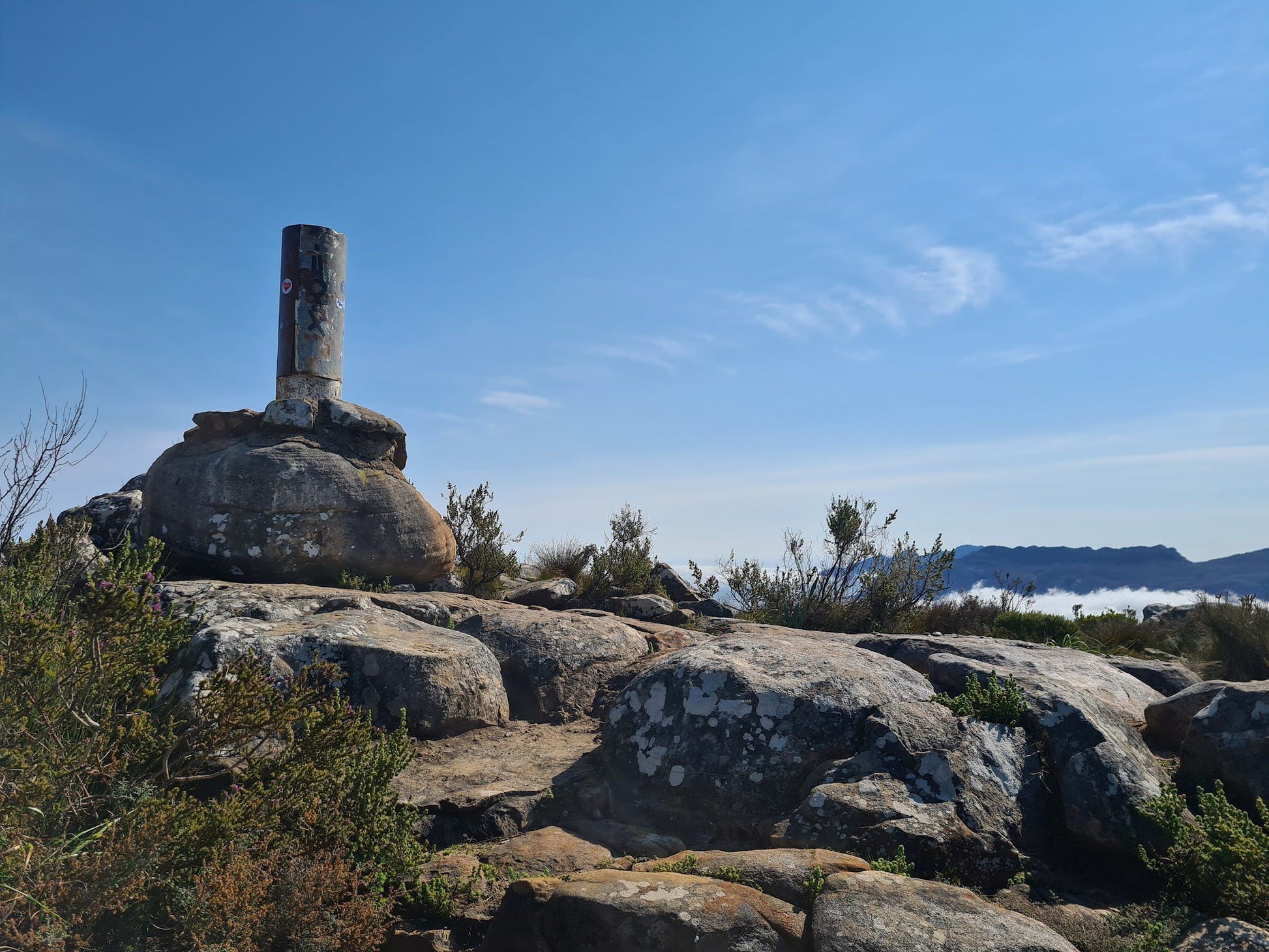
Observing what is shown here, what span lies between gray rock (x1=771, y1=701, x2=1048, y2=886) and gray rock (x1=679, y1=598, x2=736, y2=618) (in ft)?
27.8

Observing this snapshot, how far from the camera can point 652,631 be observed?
949 cm

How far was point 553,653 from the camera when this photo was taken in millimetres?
7996

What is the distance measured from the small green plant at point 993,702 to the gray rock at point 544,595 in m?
6.82

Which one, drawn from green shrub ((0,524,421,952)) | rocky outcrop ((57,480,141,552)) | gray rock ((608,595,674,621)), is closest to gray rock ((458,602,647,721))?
green shrub ((0,524,421,952))

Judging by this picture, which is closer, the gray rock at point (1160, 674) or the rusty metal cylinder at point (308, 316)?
the gray rock at point (1160, 674)

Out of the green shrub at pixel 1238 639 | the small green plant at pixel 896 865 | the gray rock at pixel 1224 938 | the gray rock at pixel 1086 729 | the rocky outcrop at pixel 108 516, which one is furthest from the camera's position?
the rocky outcrop at pixel 108 516

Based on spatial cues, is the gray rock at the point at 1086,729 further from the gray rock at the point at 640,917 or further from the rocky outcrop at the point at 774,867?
the gray rock at the point at 640,917

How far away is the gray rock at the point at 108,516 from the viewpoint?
38.3 feet

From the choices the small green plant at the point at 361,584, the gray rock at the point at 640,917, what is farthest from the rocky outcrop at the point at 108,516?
the gray rock at the point at 640,917

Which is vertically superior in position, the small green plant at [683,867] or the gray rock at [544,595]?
Answer: the gray rock at [544,595]

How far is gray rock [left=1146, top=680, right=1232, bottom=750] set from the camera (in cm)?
630

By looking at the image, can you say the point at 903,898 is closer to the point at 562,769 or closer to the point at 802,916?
the point at 802,916

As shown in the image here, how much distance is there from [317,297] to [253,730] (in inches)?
357

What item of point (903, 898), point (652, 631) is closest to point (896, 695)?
point (903, 898)
